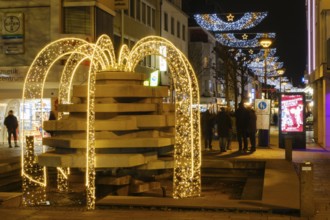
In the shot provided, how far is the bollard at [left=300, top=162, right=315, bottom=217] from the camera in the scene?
32.5 ft

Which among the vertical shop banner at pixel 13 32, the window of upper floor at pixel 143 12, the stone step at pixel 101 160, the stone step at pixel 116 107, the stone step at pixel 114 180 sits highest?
the window of upper floor at pixel 143 12

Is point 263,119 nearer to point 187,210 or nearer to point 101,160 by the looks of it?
point 101,160

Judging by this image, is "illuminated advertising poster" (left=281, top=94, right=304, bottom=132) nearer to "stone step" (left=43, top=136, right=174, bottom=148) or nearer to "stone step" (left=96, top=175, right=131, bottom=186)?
"stone step" (left=43, top=136, right=174, bottom=148)

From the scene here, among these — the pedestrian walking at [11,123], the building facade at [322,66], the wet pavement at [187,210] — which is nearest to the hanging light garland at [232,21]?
the building facade at [322,66]

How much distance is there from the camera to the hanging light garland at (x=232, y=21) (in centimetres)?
3312

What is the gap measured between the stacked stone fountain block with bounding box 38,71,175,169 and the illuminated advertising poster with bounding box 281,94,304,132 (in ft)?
34.9

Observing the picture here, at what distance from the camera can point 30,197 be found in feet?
43.9

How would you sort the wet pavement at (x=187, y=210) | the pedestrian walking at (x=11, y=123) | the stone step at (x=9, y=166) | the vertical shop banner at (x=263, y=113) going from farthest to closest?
the pedestrian walking at (x=11, y=123) → the vertical shop banner at (x=263, y=113) → the stone step at (x=9, y=166) → the wet pavement at (x=187, y=210)

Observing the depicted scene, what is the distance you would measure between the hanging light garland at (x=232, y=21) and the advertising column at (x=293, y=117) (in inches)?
366

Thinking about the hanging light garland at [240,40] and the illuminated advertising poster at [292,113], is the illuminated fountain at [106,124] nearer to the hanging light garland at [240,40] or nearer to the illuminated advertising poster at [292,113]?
the illuminated advertising poster at [292,113]

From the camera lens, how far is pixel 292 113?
2327cm

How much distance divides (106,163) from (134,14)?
30803mm

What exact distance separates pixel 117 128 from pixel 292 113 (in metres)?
12.2

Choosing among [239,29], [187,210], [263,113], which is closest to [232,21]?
[239,29]
